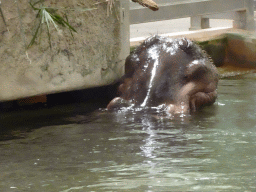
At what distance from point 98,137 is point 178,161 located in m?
1.19

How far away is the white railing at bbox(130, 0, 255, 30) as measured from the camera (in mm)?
8734

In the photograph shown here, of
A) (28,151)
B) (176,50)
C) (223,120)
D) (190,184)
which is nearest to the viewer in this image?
(190,184)

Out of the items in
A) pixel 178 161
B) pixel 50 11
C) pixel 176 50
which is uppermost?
pixel 50 11

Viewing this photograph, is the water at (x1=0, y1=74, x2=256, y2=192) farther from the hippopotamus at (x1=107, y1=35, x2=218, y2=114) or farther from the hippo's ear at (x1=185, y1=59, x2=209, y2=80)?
the hippo's ear at (x1=185, y1=59, x2=209, y2=80)

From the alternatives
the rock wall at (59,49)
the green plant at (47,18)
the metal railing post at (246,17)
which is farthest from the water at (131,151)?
the metal railing post at (246,17)

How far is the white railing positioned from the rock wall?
7.08 ft

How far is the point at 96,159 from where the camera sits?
4.05 m

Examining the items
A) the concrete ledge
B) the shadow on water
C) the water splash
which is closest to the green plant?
the shadow on water

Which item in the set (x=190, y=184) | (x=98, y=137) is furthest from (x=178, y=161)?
(x=98, y=137)

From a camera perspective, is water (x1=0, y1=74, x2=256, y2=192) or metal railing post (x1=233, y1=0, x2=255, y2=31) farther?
metal railing post (x1=233, y1=0, x2=255, y2=31)

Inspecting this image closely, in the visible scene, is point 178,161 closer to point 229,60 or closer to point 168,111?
point 168,111

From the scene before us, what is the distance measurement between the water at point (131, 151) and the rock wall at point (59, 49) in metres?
0.43

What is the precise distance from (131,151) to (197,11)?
5.77 metres

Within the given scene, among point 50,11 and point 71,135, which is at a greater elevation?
point 50,11
